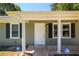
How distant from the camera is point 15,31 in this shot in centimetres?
1800

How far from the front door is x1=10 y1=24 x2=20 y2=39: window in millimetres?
1802

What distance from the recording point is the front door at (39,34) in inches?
698

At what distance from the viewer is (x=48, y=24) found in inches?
698

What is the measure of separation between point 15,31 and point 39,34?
238 cm

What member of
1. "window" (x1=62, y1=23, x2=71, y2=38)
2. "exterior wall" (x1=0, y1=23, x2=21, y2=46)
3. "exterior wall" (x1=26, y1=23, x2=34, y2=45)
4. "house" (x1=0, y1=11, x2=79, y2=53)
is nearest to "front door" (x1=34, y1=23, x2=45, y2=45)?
"house" (x1=0, y1=11, x2=79, y2=53)

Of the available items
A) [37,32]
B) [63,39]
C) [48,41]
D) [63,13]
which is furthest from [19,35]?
[63,13]

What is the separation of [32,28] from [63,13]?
569 cm

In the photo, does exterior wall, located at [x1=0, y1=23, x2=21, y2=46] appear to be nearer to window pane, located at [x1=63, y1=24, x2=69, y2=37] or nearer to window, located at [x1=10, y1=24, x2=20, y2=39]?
window, located at [x1=10, y1=24, x2=20, y2=39]

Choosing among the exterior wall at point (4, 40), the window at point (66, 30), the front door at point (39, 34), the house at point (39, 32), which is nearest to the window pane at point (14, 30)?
the house at point (39, 32)

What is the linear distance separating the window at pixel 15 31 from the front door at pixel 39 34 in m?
1.80

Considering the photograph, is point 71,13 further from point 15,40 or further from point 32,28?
point 15,40

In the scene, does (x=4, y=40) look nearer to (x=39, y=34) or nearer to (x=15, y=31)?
(x=15, y=31)

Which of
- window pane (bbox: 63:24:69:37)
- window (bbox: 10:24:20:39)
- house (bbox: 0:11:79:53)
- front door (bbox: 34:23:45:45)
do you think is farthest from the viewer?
window (bbox: 10:24:20:39)

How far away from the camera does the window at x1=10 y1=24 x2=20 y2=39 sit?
707 inches
